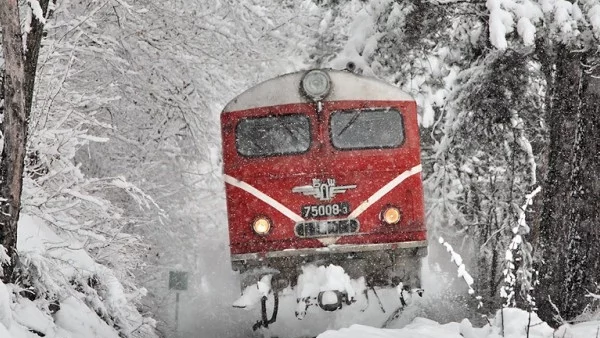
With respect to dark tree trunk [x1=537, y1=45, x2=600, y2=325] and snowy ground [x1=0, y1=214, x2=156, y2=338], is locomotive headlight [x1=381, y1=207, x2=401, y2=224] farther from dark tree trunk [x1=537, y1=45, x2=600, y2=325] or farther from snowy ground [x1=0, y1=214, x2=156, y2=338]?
snowy ground [x1=0, y1=214, x2=156, y2=338]

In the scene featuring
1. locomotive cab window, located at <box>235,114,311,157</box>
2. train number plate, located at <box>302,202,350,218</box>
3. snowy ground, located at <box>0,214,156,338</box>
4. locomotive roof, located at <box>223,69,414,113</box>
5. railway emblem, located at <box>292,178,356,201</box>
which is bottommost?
snowy ground, located at <box>0,214,156,338</box>

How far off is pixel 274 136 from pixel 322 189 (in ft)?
2.50

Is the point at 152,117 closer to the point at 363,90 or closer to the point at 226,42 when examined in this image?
the point at 226,42

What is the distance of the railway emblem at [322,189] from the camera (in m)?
7.53

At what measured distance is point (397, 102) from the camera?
791cm

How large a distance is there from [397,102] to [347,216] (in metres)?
1.27

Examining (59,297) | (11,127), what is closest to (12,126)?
(11,127)

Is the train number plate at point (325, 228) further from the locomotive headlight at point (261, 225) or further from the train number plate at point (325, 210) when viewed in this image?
the locomotive headlight at point (261, 225)

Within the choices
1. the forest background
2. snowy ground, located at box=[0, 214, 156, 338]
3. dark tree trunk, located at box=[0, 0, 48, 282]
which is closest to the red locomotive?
the forest background

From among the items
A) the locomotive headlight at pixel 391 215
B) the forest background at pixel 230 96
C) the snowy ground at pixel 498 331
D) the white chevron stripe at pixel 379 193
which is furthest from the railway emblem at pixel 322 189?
the snowy ground at pixel 498 331

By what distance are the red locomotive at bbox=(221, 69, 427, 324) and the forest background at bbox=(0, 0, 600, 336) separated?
1.01 metres

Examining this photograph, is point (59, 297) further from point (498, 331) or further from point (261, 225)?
point (498, 331)

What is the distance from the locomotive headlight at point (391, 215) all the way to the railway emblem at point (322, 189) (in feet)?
1.25

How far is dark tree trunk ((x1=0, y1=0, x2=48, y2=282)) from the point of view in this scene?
499 cm
